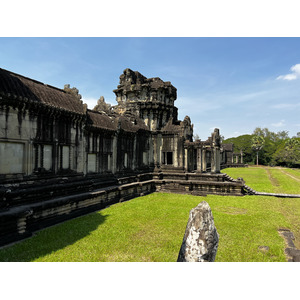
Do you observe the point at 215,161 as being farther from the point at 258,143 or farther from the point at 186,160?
the point at 258,143

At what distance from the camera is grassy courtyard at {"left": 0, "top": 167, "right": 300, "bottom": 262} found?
6.21 meters

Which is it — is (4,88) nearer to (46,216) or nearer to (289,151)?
(46,216)

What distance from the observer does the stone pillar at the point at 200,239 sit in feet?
12.3

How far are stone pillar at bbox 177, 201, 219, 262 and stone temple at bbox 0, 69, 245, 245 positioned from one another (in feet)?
20.6

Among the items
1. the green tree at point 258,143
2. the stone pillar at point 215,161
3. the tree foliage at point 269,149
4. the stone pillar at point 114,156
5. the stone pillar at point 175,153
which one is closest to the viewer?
the stone pillar at point 114,156

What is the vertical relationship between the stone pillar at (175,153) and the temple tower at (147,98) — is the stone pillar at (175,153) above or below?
below

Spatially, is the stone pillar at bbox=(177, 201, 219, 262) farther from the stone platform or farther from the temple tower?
the temple tower

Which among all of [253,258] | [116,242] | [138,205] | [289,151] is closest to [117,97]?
[138,205]

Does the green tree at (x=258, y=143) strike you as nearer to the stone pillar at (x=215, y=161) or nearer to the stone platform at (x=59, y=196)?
the stone pillar at (x=215, y=161)

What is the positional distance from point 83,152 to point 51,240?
5666 millimetres

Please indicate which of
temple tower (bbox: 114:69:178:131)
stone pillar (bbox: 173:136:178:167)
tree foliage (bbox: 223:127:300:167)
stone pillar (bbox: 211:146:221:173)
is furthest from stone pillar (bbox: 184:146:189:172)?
tree foliage (bbox: 223:127:300:167)

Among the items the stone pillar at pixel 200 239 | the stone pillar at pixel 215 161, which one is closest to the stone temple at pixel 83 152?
the stone pillar at pixel 215 161

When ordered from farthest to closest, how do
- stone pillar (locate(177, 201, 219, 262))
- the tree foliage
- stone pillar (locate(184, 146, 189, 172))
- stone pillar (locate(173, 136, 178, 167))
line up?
the tree foliage, stone pillar (locate(173, 136, 178, 167)), stone pillar (locate(184, 146, 189, 172)), stone pillar (locate(177, 201, 219, 262))

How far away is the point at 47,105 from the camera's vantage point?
951 centimetres
